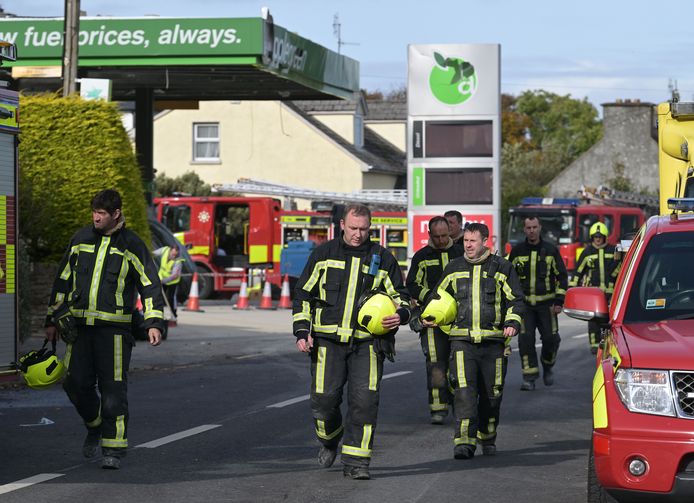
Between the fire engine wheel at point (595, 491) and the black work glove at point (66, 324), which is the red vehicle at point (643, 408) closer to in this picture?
the fire engine wheel at point (595, 491)

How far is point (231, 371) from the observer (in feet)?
54.4

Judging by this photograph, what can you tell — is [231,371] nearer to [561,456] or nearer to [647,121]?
[561,456]

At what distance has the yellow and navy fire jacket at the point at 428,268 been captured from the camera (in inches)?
472

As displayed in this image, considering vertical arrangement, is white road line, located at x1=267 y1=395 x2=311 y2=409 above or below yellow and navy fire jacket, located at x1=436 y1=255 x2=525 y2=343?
below

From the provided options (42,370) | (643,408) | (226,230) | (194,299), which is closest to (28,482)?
(42,370)

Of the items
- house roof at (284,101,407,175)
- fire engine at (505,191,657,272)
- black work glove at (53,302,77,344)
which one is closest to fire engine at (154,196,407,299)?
fire engine at (505,191,657,272)

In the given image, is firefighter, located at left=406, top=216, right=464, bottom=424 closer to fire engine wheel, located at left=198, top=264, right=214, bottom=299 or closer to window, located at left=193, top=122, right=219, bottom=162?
fire engine wheel, located at left=198, top=264, right=214, bottom=299

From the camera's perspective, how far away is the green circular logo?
2100 cm

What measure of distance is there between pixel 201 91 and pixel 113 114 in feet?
33.6

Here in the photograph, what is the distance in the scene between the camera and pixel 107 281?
30.6 feet

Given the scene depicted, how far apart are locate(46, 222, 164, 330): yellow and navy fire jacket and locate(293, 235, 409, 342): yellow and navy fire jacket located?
3.42 ft

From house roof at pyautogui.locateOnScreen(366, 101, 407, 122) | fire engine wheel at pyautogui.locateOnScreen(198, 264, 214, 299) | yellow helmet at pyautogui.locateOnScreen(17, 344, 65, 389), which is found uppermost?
house roof at pyautogui.locateOnScreen(366, 101, 407, 122)

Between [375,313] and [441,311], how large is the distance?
1.00 meters

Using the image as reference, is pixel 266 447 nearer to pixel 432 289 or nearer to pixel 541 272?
pixel 432 289
